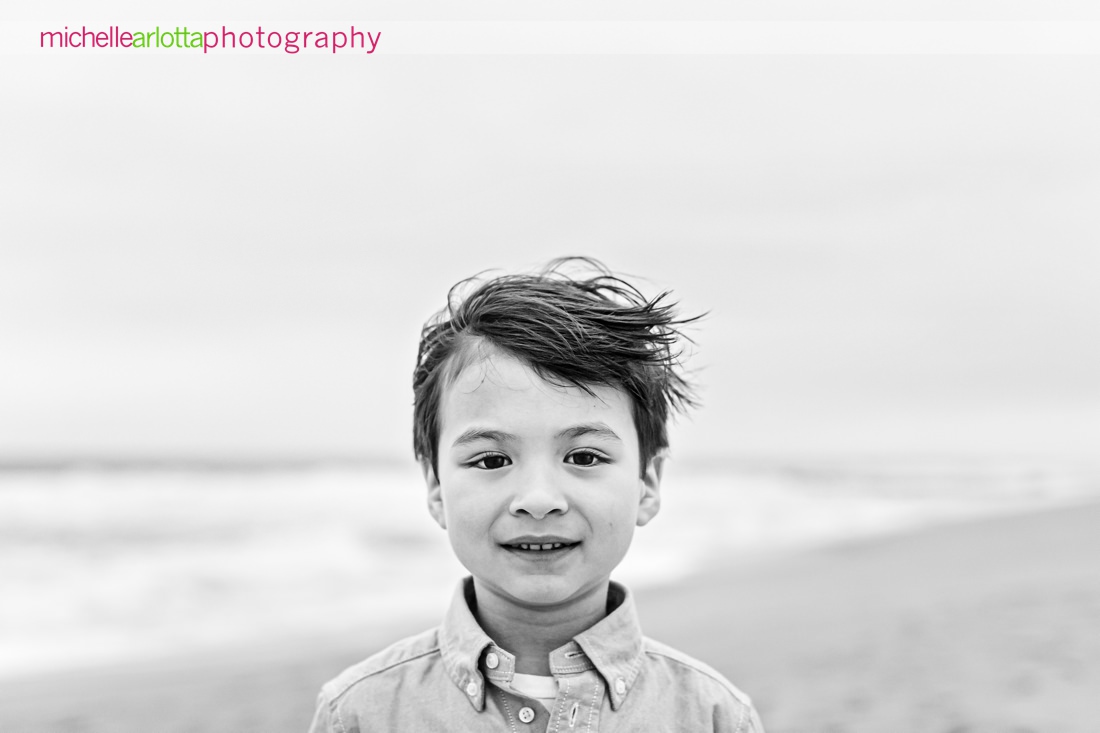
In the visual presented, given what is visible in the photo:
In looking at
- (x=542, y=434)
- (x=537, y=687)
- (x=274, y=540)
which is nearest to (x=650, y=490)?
(x=542, y=434)

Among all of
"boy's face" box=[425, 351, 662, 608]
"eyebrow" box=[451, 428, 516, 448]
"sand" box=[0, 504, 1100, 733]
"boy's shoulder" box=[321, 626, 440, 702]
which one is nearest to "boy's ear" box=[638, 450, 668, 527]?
"boy's face" box=[425, 351, 662, 608]

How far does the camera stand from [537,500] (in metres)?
2.05

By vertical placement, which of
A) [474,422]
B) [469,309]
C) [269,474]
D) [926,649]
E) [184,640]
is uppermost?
[269,474]

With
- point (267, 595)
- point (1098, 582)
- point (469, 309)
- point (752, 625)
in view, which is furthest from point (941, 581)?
point (469, 309)

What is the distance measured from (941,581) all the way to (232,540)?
6060 mm

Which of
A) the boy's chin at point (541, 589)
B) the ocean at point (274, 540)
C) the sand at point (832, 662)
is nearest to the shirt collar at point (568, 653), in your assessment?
the boy's chin at point (541, 589)

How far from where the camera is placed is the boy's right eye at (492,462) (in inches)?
84.1

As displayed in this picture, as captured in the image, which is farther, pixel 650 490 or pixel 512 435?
pixel 650 490

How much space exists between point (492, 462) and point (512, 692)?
457 mm

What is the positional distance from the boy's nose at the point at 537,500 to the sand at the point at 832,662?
3.01m

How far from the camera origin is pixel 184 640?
21.4 ft

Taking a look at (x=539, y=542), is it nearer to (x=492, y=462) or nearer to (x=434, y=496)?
(x=492, y=462)

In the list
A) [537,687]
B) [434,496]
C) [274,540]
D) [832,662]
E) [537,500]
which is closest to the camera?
[537,500]

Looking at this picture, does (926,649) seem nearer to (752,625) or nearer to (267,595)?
(752,625)
